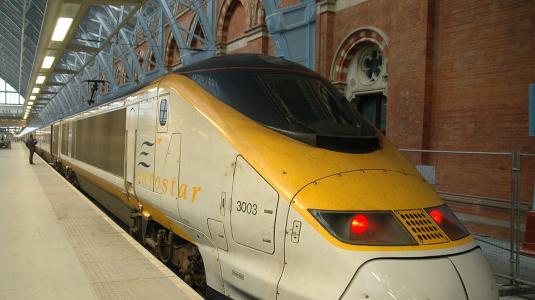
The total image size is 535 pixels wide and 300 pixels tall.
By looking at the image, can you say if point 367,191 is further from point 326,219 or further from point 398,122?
point 398,122

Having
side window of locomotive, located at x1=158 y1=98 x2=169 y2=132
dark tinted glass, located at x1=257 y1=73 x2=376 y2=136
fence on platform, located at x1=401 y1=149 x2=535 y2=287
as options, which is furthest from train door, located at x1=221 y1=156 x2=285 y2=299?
fence on platform, located at x1=401 y1=149 x2=535 y2=287

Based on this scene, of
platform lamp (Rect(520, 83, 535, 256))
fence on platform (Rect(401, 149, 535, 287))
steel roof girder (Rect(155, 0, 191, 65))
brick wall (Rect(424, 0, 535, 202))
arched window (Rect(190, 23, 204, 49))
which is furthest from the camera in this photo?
arched window (Rect(190, 23, 204, 49))

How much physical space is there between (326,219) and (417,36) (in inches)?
287

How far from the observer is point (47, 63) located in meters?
14.9

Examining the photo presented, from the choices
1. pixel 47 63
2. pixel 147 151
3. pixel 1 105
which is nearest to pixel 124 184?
pixel 147 151

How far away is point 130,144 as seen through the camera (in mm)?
6219

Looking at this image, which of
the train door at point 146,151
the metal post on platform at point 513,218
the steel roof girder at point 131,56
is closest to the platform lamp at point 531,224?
the metal post on platform at point 513,218

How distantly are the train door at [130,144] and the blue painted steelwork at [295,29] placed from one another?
6773mm

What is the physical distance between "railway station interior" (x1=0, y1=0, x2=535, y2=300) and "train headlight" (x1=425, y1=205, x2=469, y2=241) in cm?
2

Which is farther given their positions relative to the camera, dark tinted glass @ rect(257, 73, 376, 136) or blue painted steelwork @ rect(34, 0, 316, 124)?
blue painted steelwork @ rect(34, 0, 316, 124)

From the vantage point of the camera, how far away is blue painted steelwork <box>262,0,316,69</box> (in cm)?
1236

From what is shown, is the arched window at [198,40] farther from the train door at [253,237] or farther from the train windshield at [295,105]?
the train door at [253,237]

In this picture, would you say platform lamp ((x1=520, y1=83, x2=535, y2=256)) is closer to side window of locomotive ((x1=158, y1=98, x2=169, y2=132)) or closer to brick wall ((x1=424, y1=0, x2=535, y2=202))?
brick wall ((x1=424, y1=0, x2=535, y2=202))

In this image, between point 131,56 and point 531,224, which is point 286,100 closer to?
point 531,224
